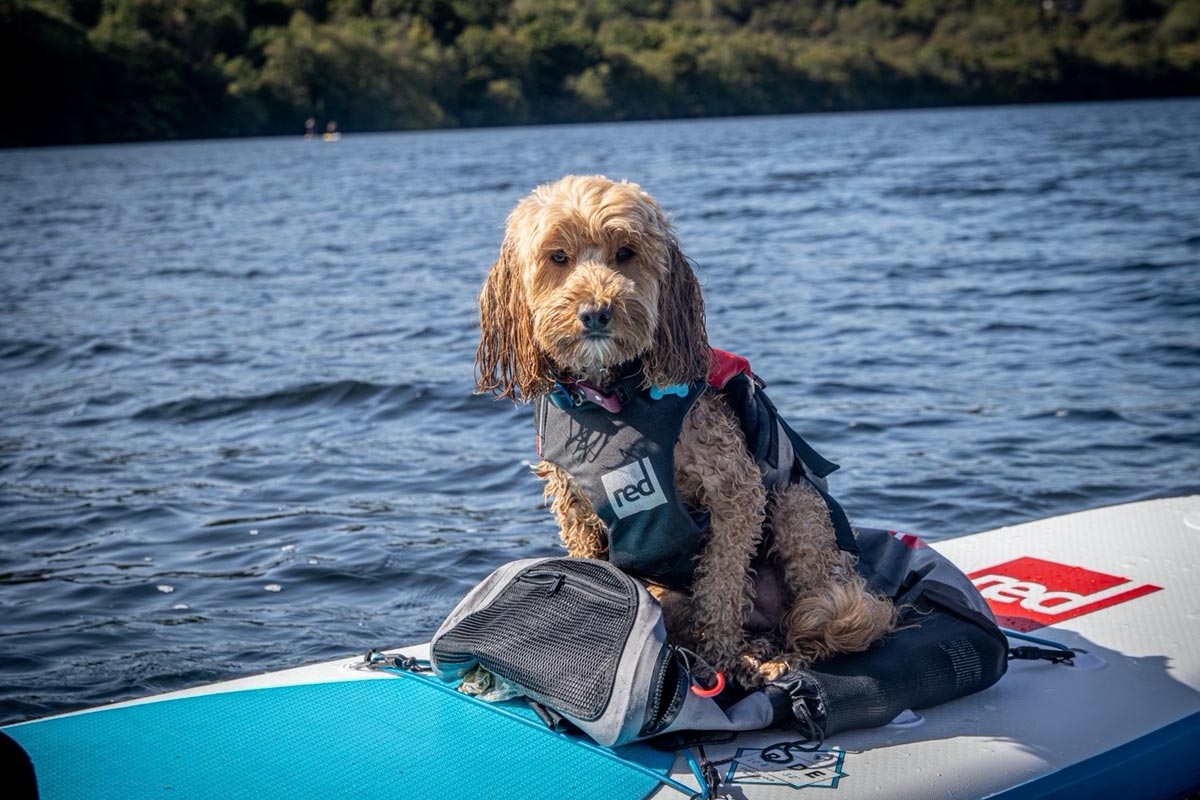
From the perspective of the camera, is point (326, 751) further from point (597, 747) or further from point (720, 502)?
point (720, 502)

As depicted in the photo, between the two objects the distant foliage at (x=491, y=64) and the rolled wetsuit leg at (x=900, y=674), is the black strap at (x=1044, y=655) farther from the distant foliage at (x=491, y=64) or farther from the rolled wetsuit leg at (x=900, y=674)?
the distant foliage at (x=491, y=64)

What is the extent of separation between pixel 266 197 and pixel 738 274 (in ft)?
60.7

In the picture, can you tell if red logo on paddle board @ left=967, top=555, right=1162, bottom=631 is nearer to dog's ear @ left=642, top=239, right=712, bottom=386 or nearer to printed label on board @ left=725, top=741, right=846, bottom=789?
printed label on board @ left=725, top=741, right=846, bottom=789

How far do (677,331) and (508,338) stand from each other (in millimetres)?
487

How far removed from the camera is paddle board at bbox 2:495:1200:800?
329 centimetres

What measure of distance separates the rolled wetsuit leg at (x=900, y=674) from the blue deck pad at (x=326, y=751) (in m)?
0.47

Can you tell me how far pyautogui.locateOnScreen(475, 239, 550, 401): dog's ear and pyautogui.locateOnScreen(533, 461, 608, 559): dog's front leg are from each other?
10.7 inches

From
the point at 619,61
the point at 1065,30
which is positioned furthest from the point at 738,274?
the point at 1065,30

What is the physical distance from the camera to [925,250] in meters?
17.5

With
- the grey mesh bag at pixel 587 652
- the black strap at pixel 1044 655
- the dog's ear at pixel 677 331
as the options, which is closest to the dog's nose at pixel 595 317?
the dog's ear at pixel 677 331

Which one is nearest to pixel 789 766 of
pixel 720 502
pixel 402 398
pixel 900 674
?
pixel 900 674

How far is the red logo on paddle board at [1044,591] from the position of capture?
172 inches

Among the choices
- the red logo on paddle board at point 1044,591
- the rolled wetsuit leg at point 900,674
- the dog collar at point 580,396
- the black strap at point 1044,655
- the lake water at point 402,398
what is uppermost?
the dog collar at point 580,396

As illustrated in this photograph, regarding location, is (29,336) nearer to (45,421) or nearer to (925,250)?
(45,421)
